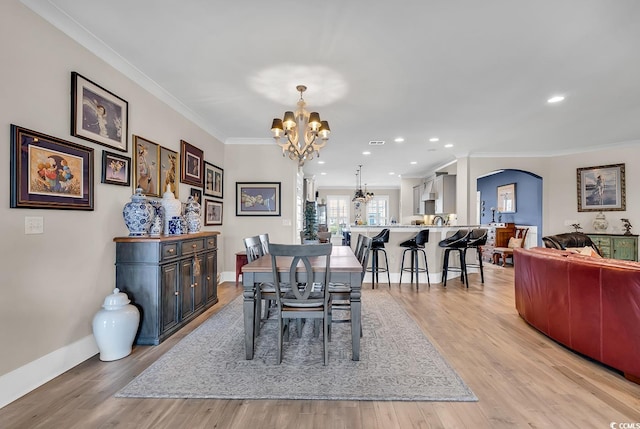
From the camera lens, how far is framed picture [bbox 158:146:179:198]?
136 inches

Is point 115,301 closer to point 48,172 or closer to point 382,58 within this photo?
point 48,172

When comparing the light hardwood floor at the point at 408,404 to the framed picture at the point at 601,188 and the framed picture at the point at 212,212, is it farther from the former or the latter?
the framed picture at the point at 601,188

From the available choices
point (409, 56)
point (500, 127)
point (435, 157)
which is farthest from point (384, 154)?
point (409, 56)

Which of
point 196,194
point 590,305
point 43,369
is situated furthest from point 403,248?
point 43,369

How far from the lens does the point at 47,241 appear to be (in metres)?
2.11

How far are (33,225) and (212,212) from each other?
2920 millimetres

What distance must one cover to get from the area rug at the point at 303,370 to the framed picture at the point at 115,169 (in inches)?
63.8

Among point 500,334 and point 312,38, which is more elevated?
point 312,38

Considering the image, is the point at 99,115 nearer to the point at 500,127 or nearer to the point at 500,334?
the point at 500,334

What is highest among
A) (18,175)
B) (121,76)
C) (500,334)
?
(121,76)

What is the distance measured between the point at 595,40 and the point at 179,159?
4.38 metres

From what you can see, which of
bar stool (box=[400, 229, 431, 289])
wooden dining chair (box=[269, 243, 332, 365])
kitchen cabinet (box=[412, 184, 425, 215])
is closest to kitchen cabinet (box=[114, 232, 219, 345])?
wooden dining chair (box=[269, 243, 332, 365])

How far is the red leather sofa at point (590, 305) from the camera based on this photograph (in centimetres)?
209

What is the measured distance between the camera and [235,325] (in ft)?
10.6
